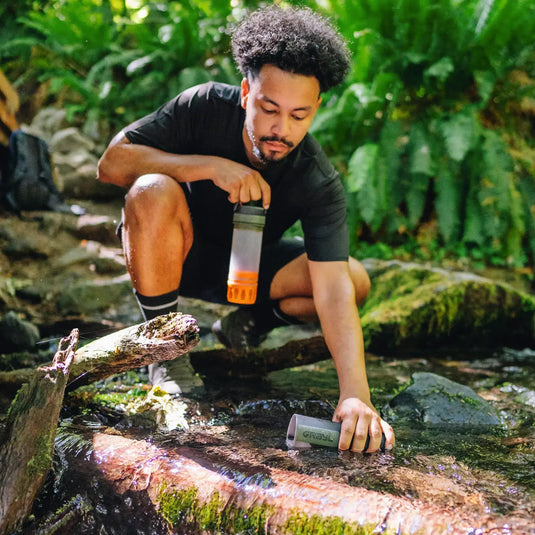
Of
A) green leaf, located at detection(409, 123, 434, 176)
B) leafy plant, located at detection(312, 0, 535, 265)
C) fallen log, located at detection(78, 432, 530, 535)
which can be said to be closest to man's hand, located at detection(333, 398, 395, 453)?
fallen log, located at detection(78, 432, 530, 535)

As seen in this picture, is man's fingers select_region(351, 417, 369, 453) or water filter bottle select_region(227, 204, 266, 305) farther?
water filter bottle select_region(227, 204, 266, 305)

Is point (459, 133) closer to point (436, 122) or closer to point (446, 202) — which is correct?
point (436, 122)

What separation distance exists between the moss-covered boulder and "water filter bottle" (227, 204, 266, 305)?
171cm

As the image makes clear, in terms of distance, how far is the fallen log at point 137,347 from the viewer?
1.45 m

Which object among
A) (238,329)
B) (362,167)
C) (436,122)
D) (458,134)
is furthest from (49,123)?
(238,329)

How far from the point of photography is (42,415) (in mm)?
1324

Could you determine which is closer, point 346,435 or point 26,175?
point 346,435

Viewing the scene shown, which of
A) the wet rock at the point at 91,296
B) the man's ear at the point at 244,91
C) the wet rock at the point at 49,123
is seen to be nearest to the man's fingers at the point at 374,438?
the man's ear at the point at 244,91

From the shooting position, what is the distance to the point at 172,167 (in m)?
2.35

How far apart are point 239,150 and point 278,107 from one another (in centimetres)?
45

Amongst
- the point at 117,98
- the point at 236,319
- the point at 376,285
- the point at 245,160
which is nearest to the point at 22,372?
the point at 236,319

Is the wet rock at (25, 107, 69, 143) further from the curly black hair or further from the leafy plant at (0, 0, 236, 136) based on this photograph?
the curly black hair

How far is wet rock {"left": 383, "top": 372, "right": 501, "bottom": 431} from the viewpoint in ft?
7.27

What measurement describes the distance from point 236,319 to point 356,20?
4.94 meters
